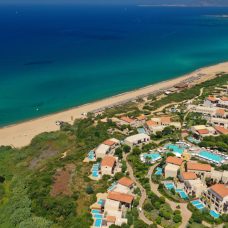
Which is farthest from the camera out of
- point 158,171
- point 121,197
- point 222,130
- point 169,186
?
point 222,130

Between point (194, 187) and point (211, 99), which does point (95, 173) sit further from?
point (211, 99)

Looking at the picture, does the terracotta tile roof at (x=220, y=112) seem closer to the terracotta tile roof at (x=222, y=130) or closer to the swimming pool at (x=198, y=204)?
the terracotta tile roof at (x=222, y=130)

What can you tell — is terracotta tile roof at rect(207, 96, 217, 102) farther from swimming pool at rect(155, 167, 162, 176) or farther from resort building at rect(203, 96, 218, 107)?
swimming pool at rect(155, 167, 162, 176)

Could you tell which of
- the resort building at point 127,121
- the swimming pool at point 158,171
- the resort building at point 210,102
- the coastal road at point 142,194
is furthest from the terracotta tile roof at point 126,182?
→ the resort building at point 210,102

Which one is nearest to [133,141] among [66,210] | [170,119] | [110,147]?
[110,147]

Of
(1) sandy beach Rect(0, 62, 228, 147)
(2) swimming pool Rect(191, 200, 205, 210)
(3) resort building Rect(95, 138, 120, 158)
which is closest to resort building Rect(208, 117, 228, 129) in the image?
(3) resort building Rect(95, 138, 120, 158)

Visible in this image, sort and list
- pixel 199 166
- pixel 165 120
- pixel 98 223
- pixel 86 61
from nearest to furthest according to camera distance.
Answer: pixel 98 223 → pixel 199 166 → pixel 165 120 → pixel 86 61

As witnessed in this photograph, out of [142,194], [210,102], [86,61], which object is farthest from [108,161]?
[86,61]
